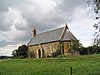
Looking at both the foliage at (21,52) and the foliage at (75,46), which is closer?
the foliage at (75,46)

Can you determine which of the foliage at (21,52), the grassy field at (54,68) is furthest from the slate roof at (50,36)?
the grassy field at (54,68)

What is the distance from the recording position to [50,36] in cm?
9931

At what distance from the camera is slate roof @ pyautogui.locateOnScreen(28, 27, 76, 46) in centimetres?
9138

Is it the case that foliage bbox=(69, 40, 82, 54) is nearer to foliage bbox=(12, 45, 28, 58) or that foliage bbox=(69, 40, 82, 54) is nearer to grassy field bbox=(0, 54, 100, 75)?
foliage bbox=(12, 45, 28, 58)

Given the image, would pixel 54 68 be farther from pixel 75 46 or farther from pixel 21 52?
pixel 21 52

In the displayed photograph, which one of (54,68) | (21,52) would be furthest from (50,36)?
(54,68)

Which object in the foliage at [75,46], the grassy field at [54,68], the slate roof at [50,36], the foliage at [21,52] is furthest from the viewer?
the foliage at [21,52]

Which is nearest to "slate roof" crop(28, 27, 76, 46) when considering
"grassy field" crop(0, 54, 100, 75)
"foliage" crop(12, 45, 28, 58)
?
"foliage" crop(12, 45, 28, 58)

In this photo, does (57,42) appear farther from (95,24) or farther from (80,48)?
(95,24)

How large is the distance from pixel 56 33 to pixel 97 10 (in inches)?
2950

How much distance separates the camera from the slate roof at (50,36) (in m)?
91.4

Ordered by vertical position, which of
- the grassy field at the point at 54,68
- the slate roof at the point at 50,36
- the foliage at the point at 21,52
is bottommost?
the grassy field at the point at 54,68

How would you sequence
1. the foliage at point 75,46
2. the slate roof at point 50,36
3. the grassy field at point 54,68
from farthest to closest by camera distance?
the slate roof at point 50,36
the foliage at point 75,46
the grassy field at point 54,68

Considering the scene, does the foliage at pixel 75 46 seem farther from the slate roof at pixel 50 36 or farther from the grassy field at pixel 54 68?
the grassy field at pixel 54 68
